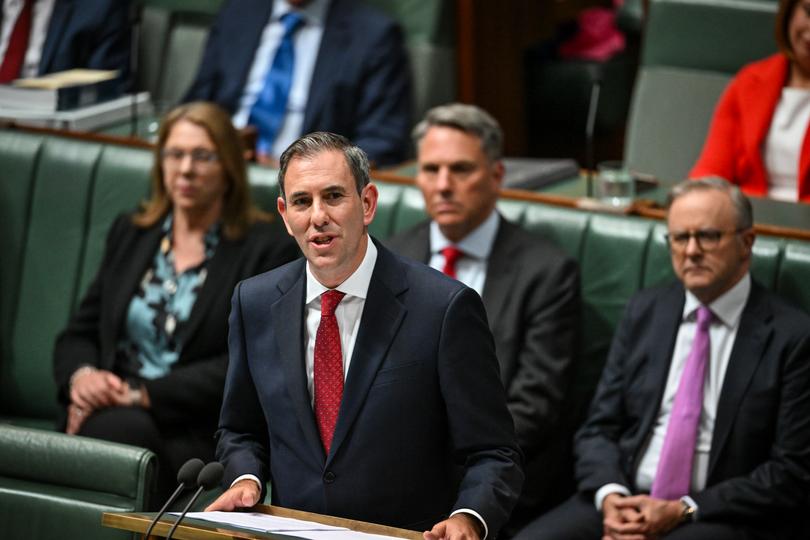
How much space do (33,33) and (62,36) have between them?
14 cm

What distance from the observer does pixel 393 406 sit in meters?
1.98

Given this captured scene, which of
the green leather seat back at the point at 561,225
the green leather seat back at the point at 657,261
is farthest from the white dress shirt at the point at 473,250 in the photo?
the green leather seat back at the point at 657,261

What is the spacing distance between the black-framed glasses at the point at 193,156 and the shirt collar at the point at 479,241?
60cm

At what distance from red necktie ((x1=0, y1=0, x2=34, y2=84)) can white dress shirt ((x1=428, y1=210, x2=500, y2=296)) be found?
1958 millimetres

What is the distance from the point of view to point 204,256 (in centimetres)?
329

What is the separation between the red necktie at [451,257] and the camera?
3125 millimetres

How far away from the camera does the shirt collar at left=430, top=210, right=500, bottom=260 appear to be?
10.2 ft

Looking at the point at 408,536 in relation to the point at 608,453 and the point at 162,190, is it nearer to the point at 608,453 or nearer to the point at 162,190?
the point at 608,453

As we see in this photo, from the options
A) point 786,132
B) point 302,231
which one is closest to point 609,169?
point 786,132

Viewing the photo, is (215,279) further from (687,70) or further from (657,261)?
(687,70)

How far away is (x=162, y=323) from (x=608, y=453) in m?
1.11

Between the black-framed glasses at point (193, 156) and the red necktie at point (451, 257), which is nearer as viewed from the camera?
the red necktie at point (451, 257)

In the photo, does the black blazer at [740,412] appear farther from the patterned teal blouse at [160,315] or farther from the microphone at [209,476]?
the microphone at [209,476]

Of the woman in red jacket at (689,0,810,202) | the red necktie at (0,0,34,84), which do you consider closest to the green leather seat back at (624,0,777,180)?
the woman in red jacket at (689,0,810,202)
